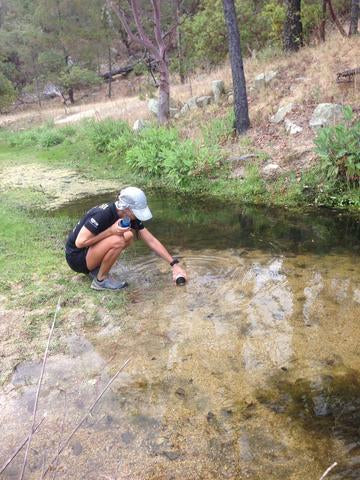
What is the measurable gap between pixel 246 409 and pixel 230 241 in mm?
3399

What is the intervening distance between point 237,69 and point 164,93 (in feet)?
11.1

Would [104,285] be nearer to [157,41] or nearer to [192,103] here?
[192,103]

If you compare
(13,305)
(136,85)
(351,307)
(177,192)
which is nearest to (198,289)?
(351,307)

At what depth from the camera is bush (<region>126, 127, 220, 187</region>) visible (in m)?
9.25

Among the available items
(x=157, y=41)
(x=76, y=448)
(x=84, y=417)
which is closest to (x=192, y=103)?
(x=157, y=41)

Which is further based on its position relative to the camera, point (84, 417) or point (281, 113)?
point (281, 113)

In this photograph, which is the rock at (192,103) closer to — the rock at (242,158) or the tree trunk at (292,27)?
the tree trunk at (292,27)

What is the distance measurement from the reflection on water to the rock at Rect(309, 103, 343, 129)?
419cm

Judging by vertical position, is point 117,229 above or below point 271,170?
above

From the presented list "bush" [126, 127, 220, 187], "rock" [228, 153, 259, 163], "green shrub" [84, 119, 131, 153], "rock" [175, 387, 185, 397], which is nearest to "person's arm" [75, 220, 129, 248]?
"rock" [175, 387, 185, 397]

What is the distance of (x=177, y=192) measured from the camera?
30.2 ft

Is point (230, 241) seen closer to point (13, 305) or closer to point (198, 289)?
point (198, 289)

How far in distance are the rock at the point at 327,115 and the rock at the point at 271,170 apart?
123cm

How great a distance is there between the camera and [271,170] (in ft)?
28.0
